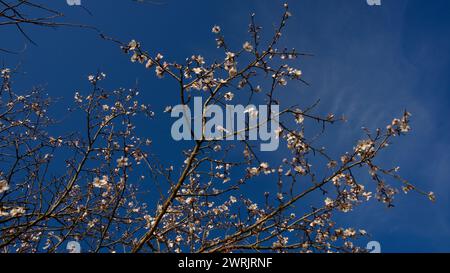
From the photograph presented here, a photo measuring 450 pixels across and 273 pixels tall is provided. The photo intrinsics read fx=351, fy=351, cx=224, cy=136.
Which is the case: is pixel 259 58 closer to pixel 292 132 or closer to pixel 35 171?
pixel 292 132

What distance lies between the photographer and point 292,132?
4.75 meters

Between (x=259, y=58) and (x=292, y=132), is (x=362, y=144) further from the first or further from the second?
(x=259, y=58)

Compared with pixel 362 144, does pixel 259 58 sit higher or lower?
higher
